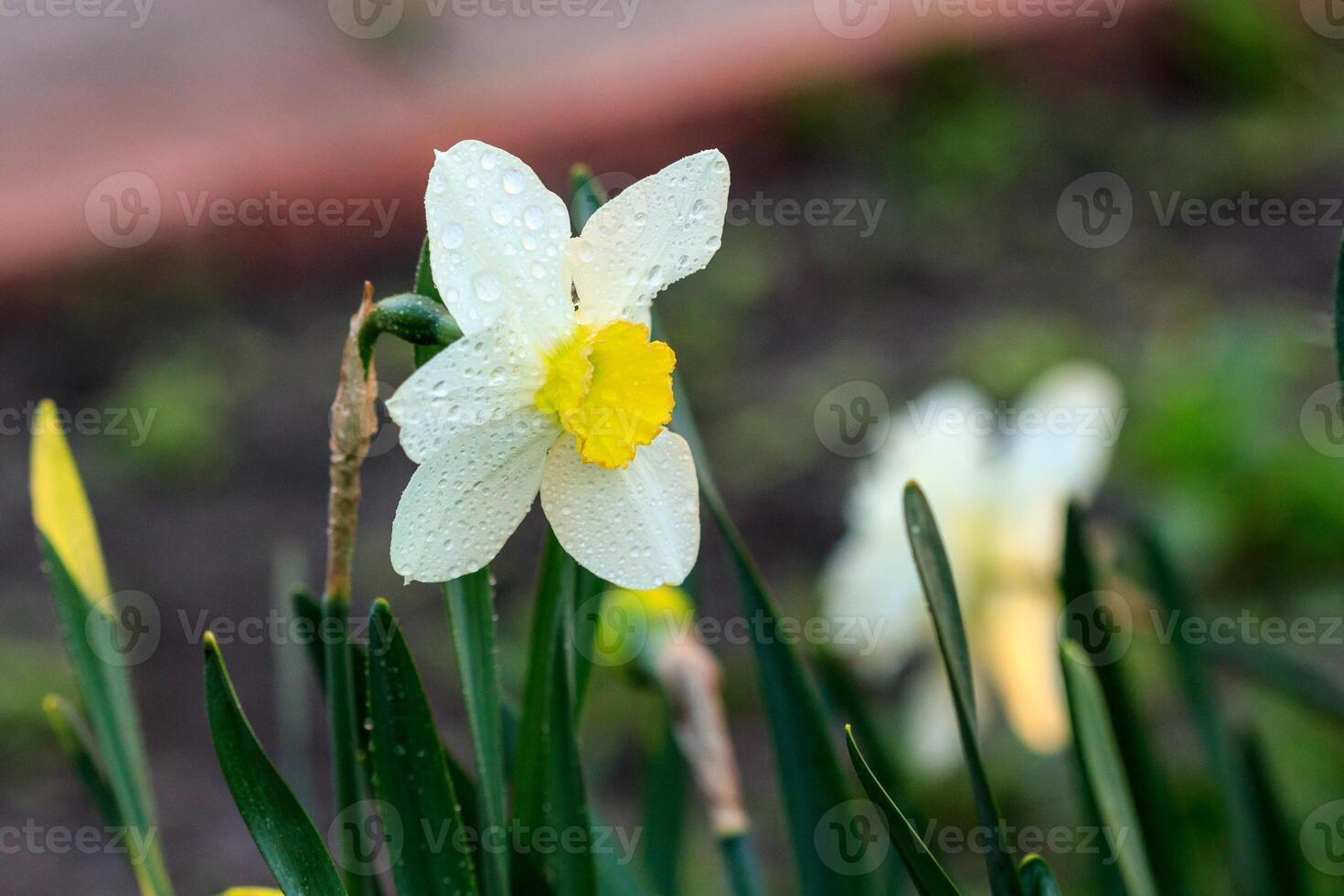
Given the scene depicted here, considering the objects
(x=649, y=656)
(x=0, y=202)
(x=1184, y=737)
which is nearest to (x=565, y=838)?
(x=649, y=656)

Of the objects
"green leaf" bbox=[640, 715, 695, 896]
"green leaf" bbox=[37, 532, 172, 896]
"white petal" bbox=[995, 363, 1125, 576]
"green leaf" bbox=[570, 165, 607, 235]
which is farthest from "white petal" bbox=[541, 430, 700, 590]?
"white petal" bbox=[995, 363, 1125, 576]

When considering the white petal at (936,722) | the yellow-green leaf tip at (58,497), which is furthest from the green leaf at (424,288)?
the white petal at (936,722)

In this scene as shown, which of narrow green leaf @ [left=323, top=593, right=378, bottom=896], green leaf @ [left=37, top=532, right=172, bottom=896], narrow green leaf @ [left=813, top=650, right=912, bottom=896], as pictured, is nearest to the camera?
narrow green leaf @ [left=323, top=593, right=378, bottom=896]

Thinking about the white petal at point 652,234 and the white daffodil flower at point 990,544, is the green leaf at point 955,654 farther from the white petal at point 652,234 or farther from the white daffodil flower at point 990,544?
the white daffodil flower at point 990,544

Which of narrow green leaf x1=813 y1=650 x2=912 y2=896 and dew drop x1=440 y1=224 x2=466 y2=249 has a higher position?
dew drop x1=440 y1=224 x2=466 y2=249

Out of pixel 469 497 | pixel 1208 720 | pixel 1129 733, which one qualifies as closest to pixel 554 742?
pixel 469 497

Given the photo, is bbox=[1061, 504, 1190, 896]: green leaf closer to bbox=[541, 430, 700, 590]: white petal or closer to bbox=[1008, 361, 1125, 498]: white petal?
bbox=[1008, 361, 1125, 498]: white petal
